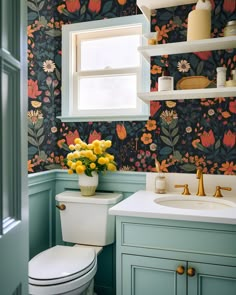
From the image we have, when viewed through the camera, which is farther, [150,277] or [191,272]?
[150,277]

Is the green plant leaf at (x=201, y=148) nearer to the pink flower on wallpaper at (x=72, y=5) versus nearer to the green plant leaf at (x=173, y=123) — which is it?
the green plant leaf at (x=173, y=123)

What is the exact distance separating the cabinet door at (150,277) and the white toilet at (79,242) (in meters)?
0.22

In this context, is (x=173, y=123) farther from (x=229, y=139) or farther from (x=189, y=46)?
(x=189, y=46)

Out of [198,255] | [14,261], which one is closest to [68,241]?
[198,255]

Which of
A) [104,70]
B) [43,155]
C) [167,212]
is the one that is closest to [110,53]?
[104,70]

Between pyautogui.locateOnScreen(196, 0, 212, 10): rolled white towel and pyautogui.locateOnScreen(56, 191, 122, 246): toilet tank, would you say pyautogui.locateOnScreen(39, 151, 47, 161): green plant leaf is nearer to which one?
pyautogui.locateOnScreen(56, 191, 122, 246): toilet tank

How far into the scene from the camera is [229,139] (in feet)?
6.44

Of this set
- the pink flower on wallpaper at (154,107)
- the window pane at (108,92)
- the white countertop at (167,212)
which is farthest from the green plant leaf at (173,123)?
the white countertop at (167,212)

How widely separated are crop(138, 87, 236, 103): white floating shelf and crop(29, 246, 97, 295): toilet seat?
105 centimetres

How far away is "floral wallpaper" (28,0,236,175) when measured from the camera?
77.9 inches

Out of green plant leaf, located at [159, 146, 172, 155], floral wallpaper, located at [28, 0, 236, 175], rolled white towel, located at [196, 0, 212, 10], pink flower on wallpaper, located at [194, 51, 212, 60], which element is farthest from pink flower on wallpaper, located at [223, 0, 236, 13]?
green plant leaf, located at [159, 146, 172, 155]

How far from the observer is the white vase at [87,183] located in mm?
2074

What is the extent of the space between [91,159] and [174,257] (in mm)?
853

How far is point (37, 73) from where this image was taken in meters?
2.26
